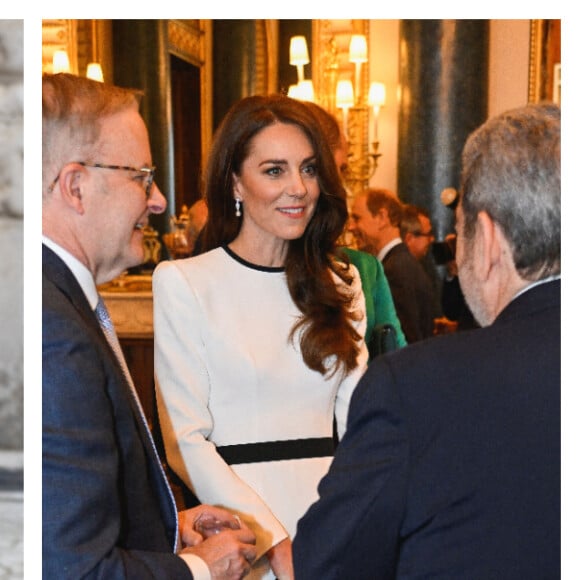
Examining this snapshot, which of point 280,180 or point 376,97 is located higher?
point 376,97

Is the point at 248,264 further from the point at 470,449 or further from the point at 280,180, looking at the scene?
the point at 470,449

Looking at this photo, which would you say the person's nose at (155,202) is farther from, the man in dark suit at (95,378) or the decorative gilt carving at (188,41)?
the decorative gilt carving at (188,41)

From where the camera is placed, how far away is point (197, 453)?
1851 millimetres

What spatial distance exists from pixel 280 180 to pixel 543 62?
6.22 m

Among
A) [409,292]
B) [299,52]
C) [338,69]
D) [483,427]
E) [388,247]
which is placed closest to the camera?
[483,427]

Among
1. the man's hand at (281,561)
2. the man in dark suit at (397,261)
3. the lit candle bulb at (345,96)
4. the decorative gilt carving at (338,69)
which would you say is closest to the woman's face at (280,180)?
the man's hand at (281,561)

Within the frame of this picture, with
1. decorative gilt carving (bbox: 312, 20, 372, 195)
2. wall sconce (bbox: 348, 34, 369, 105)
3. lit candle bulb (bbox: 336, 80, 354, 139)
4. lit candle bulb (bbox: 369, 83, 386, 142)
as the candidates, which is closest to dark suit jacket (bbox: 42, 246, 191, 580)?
lit candle bulb (bbox: 369, 83, 386, 142)

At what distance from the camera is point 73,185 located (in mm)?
1340

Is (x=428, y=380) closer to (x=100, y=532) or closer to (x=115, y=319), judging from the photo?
(x=100, y=532)

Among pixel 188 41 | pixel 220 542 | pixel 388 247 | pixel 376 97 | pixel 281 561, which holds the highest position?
pixel 188 41

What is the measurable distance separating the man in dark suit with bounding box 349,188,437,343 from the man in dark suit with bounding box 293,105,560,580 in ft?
9.55

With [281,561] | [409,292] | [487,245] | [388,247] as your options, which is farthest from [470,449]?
[388,247]
